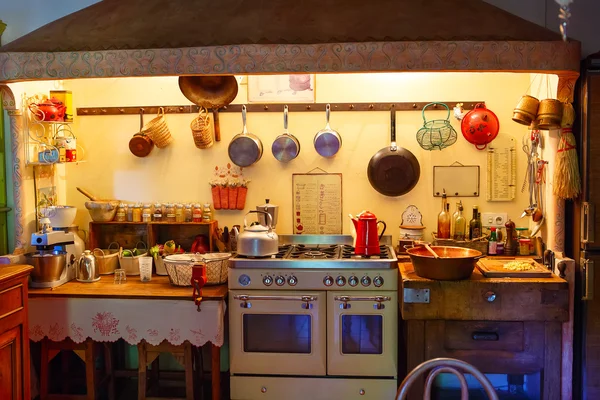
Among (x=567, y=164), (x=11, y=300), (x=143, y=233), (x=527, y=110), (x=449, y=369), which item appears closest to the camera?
(x=449, y=369)

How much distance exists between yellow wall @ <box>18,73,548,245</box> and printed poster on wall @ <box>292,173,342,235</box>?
5cm

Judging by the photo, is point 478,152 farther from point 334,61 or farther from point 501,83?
point 334,61

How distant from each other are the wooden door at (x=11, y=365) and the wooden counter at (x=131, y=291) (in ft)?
1.71

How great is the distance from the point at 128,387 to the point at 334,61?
2.79 meters

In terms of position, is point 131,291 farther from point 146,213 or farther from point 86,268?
point 146,213

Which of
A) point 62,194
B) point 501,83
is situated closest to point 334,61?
point 501,83

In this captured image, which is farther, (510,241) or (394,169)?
(394,169)

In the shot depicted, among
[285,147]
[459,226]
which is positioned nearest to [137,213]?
[285,147]

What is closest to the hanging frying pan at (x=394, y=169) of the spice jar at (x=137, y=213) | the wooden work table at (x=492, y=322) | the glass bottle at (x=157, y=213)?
the wooden work table at (x=492, y=322)

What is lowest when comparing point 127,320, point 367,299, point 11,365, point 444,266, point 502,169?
point 11,365

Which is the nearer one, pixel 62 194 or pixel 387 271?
pixel 387 271

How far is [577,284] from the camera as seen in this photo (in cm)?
352

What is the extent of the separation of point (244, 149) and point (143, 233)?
39.9 inches

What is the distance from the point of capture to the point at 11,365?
3201 mm
